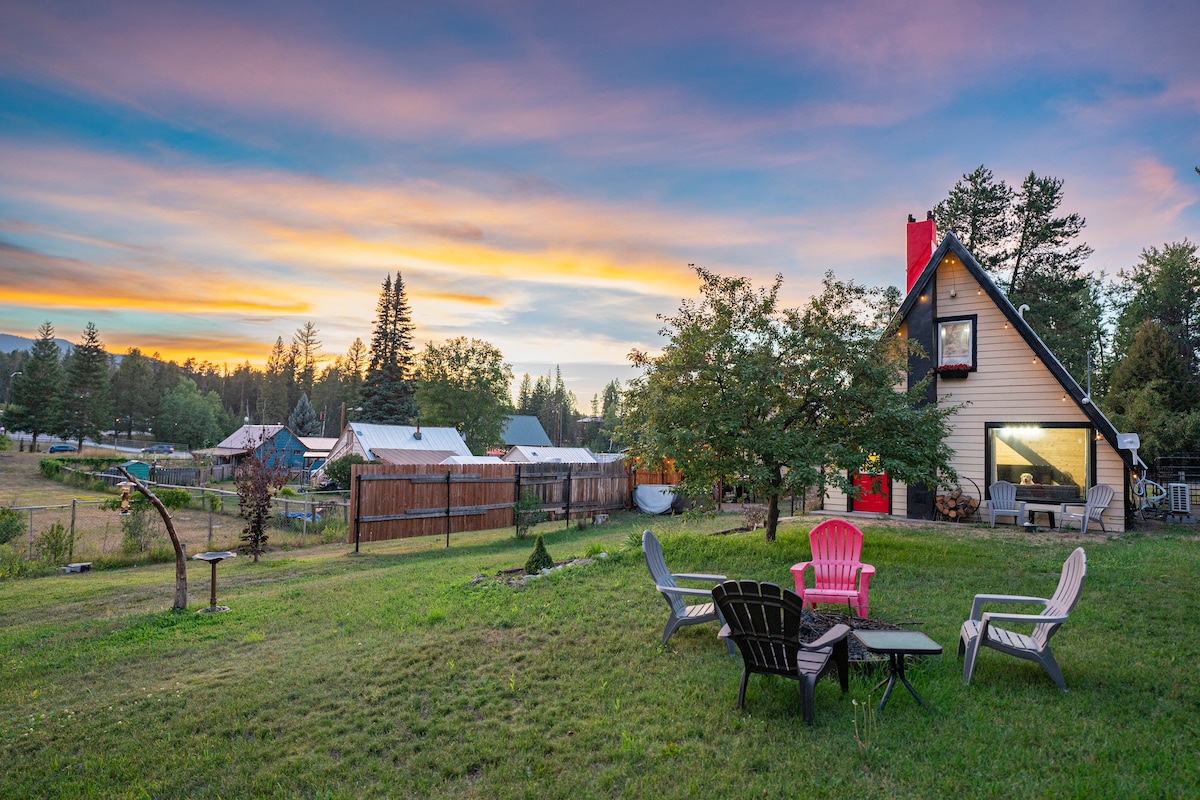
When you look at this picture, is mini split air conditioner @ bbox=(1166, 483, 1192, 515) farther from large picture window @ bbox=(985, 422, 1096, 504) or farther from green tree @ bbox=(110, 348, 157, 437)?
green tree @ bbox=(110, 348, 157, 437)

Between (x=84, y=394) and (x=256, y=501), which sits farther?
(x=84, y=394)

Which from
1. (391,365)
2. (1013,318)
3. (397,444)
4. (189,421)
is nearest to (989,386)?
(1013,318)

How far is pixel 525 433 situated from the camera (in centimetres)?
6222

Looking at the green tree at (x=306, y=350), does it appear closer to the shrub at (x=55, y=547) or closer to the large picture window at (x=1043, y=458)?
the shrub at (x=55, y=547)

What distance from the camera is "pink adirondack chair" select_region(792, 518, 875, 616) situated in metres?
6.42

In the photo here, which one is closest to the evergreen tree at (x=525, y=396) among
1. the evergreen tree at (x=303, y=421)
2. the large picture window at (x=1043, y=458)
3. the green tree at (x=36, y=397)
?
the evergreen tree at (x=303, y=421)

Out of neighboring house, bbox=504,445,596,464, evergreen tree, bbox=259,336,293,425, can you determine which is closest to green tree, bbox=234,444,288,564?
neighboring house, bbox=504,445,596,464

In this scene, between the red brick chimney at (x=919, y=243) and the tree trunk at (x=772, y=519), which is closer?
the tree trunk at (x=772, y=519)

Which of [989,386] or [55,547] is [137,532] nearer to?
[55,547]

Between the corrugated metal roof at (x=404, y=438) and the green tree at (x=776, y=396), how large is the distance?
23.4 m

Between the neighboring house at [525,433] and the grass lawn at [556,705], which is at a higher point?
the neighboring house at [525,433]

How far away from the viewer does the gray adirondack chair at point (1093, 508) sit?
11297mm

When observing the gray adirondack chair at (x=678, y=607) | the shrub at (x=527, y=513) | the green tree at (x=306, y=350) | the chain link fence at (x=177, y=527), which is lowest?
the chain link fence at (x=177, y=527)

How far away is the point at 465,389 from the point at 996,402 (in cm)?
4002
